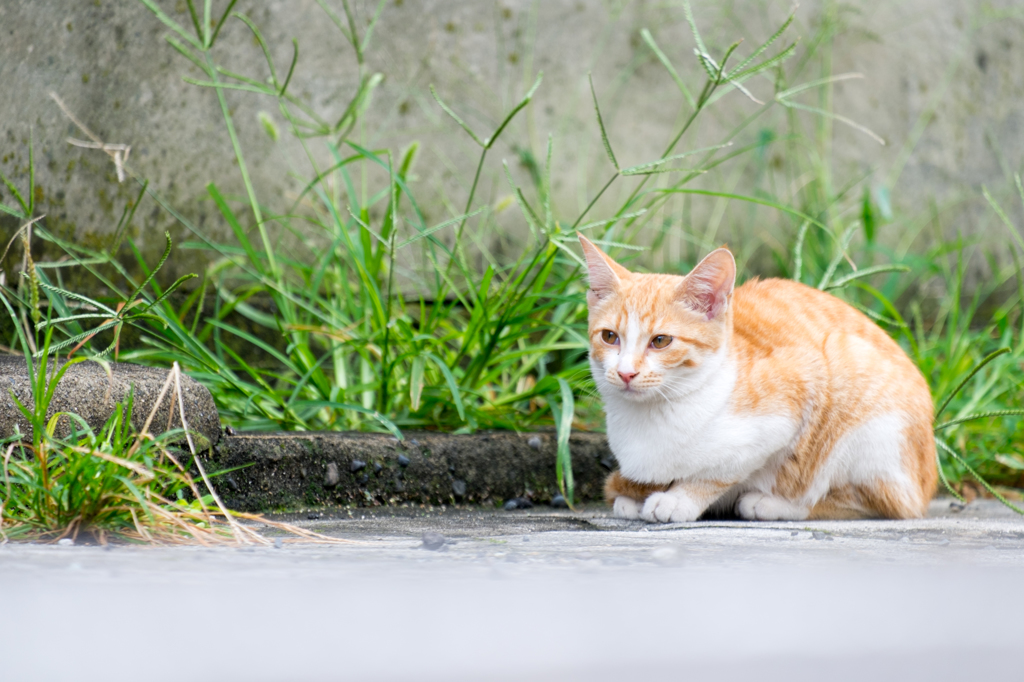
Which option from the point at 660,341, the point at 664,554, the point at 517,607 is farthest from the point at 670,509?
the point at 517,607

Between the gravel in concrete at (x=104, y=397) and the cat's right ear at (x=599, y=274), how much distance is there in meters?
1.04

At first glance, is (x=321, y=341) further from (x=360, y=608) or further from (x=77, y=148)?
(x=360, y=608)

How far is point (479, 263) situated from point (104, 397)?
1.86m

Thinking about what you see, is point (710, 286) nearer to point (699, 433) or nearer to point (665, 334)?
point (665, 334)

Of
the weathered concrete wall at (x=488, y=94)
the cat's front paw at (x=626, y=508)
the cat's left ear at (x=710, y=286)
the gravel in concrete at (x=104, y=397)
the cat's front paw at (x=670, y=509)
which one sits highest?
the weathered concrete wall at (x=488, y=94)

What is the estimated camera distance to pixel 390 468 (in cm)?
229

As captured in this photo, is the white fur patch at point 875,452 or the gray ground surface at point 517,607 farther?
the white fur patch at point 875,452

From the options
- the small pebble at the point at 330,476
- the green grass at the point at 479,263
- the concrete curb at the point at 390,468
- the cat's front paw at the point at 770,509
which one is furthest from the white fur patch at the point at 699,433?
the small pebble at the point at 330,476

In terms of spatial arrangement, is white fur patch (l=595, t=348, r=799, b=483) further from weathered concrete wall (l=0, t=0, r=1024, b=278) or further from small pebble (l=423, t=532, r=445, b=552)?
weathered concrete wall (l=0, t=0, r=1024, b=278)

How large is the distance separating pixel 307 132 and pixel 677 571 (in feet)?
7.96

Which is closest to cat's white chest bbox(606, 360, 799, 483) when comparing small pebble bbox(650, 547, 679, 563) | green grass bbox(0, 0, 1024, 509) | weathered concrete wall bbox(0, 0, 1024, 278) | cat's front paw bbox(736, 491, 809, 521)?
cat's front paw bbox(736, 491, 809, 521)

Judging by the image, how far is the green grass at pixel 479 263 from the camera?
2.34 m

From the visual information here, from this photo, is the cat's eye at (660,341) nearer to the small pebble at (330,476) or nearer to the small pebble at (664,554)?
the small pebble at (664,554)

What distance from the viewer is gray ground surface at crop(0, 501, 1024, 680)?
780 millimetres
